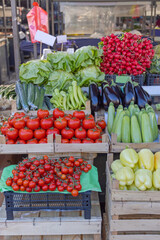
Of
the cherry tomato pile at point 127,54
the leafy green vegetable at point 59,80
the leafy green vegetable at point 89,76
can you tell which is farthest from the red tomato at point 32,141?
the cherry tomato pile at point 127,54

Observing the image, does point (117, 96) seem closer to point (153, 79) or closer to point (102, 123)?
point (102, 123)

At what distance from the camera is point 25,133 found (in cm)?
298

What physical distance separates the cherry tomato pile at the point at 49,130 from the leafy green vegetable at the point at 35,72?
46.3 inches

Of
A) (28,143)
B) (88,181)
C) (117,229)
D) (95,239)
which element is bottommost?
(95,239)

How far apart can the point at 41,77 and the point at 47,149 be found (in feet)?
5.24

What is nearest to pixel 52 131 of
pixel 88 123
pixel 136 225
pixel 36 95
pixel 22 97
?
pixel 88 123

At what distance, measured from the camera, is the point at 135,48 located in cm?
418

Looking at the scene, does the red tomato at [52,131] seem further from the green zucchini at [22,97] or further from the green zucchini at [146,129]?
the green zucchini at [146,129]

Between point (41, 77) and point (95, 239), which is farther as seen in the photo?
point (41, 77)

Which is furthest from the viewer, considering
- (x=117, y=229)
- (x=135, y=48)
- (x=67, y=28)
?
(x=67, y=28)

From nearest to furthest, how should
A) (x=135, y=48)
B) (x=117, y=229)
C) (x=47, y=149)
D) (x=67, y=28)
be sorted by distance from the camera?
(x=117, y=229)
(x=47, y=149)
(x=135, y=48)
(x=67, y=28)

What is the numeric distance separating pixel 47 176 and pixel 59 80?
6.38ft

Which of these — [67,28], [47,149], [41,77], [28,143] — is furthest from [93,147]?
[67,28]

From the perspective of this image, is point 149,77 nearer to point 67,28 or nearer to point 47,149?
point 47,149
